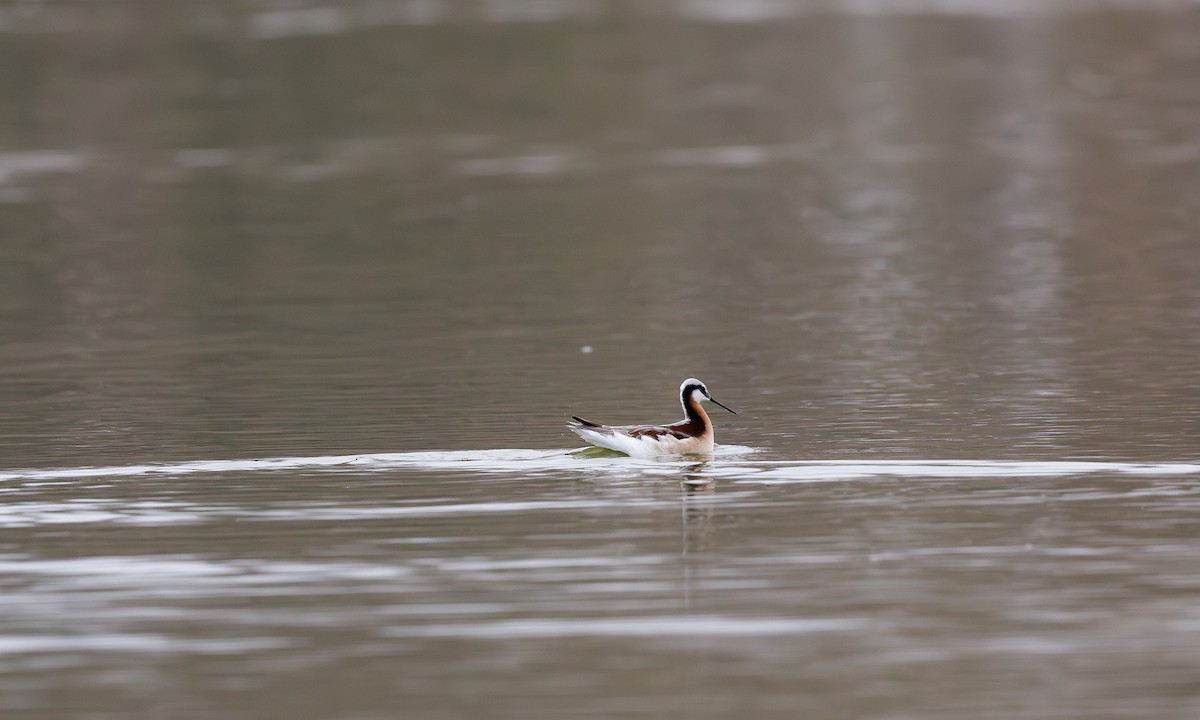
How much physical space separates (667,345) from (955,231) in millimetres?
12377

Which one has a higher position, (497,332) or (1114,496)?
(497,332)

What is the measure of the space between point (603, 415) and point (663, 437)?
10.4 ft

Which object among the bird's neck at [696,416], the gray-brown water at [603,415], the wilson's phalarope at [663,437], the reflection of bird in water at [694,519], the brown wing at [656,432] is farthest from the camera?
the bird's neck at [696,416]

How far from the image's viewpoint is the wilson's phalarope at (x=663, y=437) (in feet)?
57.9

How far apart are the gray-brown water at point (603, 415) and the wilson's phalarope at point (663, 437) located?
0.25 metres

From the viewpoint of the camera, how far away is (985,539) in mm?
14445

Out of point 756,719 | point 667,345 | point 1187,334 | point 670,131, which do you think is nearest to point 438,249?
point 667,345

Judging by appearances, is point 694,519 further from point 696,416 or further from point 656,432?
point 696,416

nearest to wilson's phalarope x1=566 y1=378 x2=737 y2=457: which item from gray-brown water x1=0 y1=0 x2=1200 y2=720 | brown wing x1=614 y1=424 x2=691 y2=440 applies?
brown wing x1=614 y1=424 x2=691 y2=440

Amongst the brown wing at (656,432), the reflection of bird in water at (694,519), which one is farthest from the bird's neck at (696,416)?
the reflection of bird in water at (694,519)

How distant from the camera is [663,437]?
17828 millimetres

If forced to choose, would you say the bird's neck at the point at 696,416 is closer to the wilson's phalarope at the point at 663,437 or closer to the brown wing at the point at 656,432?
the wilson's phalarope at the point at 663,437

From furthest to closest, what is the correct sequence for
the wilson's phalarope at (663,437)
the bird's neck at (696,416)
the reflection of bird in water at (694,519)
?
1. the bird's neck at (696,416)
2. the wilson's phalarope at (663,437)
3. the reflection of bird in water at (694,519)

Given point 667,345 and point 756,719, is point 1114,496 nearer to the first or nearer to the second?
point 756,719
